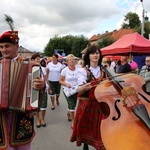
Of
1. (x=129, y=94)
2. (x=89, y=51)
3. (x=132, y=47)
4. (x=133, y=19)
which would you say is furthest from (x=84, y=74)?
(x=133, y=19)

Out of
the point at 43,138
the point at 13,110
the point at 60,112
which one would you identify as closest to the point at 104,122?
the point at 13,110

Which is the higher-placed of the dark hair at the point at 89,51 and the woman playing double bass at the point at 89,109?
the dark hair at the point at 89,51

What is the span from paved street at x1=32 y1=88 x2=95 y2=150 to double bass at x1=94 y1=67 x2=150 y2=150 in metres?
1.75

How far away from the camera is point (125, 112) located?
6.86ft

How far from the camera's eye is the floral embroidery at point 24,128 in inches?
88.7

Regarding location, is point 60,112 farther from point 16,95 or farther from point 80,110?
point 16,95

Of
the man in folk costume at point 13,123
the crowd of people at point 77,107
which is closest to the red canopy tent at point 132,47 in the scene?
the crowd of people at point 77,107

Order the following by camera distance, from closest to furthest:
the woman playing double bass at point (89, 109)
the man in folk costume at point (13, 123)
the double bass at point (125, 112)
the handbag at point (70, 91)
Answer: the double bass at point (125, 112) < the man in folk costume at point (13, 123) < the woman playing double bass at point (89, 109) < the handbag at point (70, 91)

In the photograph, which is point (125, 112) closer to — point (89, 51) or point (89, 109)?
point (89, 109)

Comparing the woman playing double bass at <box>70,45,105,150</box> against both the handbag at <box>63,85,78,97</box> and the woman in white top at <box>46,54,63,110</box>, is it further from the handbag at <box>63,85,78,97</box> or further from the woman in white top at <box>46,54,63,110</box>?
the woman in white top at <box>46,54,63,110</box>

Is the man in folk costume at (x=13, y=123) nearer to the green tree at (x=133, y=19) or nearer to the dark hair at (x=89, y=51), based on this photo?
the dark hair at (x=89, y=51)

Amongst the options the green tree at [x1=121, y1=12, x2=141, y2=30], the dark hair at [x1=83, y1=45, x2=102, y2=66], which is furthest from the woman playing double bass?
the green tree at [x1=121, y1=12, x2=141, y2=30]

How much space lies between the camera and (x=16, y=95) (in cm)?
202

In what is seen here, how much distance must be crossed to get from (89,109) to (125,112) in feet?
3.20
